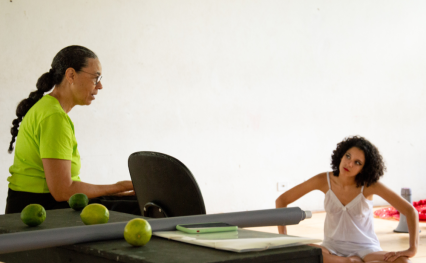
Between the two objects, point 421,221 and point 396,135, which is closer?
point 421,221

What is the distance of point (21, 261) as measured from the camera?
1.36 metres

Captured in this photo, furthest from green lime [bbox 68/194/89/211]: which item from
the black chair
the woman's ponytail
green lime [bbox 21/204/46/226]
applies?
the woman's ponytail

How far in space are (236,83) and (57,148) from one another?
119 inches

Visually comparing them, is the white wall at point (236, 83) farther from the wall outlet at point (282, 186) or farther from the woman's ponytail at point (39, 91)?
the woman's ponytail at point (39, 91)

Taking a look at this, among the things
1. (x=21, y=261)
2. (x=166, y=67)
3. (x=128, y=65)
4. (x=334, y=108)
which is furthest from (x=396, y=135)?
(x=21, y=261)

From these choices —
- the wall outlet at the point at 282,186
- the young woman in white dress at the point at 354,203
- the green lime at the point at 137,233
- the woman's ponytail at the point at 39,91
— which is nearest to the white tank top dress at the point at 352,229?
the young woman in white dress at the point at 354,203

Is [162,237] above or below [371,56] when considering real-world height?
below

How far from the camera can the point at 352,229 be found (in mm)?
2545

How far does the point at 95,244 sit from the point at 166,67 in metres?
3.63

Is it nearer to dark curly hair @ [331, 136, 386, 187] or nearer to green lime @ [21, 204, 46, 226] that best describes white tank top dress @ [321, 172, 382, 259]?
dark curly hair @ [331, 136, 386, 187]

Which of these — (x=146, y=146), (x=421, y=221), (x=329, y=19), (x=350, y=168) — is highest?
(x=329, y=19)

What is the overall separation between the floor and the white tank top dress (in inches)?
18.5

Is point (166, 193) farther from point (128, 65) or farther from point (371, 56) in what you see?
point (371, 56)

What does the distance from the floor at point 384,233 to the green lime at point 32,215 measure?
2284 millimetres
